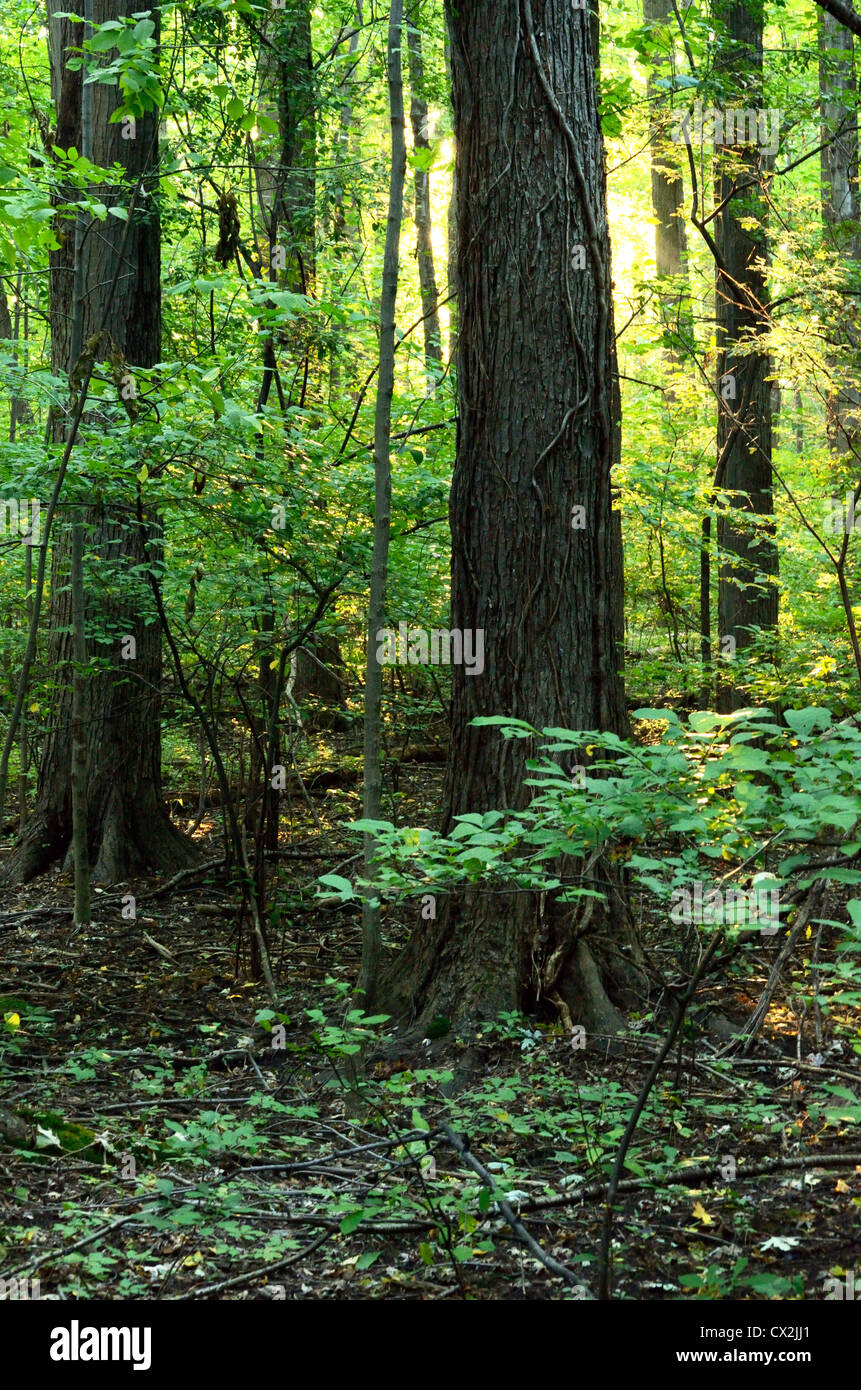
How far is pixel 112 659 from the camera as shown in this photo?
814cm

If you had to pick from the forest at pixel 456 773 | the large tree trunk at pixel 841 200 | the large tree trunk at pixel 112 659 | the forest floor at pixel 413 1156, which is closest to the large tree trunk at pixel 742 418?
the forest at pixel 456 773

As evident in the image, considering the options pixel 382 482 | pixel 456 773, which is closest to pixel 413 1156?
pixel 456 773

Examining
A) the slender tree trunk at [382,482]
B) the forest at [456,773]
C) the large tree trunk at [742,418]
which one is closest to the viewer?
the forest at [456,773]

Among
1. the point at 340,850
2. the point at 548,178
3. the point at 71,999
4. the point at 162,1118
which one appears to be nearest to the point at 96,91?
the point at 548,178

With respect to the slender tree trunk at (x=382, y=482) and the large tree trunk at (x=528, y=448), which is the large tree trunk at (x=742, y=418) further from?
the slender tree trunk at (x=382, y=482)

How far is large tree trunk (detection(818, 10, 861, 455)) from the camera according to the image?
258 inches

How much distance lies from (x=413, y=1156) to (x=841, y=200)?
479 inches

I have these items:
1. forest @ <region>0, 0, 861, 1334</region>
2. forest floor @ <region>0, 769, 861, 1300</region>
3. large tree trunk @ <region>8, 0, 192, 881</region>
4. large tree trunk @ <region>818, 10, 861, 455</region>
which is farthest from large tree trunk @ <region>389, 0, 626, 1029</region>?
large tree trunk @ <region>8, 0, 192, 881</region>

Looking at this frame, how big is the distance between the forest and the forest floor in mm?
20

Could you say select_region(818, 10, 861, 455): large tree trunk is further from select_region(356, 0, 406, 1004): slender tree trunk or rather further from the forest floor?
the forest floor

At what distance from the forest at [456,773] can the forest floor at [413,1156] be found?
0.8 inches

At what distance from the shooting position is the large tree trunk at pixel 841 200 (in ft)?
21.5

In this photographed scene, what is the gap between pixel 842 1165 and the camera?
3.25 m

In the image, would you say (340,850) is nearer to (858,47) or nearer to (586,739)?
(586,739)
